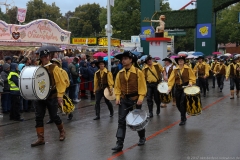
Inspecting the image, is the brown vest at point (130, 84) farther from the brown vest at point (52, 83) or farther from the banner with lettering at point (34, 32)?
the banner with lettering at point (34, 32)

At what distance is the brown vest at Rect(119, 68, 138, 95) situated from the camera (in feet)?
24.5

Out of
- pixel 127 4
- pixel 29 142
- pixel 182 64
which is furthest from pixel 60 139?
pixel 127 4

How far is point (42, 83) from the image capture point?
25.3ft

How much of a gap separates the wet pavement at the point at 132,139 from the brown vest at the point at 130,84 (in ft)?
3.64

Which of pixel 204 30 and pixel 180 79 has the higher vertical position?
pixel 204 30

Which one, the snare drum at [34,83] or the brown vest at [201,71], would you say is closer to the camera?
the snare drum at [34,83]

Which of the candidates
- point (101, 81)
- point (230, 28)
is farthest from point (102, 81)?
point (230, 28)

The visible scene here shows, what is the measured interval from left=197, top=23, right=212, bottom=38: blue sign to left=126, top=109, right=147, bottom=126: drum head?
2574 centimetres

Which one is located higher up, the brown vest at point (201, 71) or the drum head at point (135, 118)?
the brown vest at point (201, 71)

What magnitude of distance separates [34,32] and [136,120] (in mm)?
20560

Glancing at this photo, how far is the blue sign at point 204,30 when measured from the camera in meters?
31.6

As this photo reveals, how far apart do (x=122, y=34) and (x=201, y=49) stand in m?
28.0

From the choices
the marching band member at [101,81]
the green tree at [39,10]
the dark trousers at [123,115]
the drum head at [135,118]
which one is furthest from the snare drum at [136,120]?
the green tree at [39,10]

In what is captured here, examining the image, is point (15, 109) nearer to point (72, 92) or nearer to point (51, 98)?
point (51, 98)
